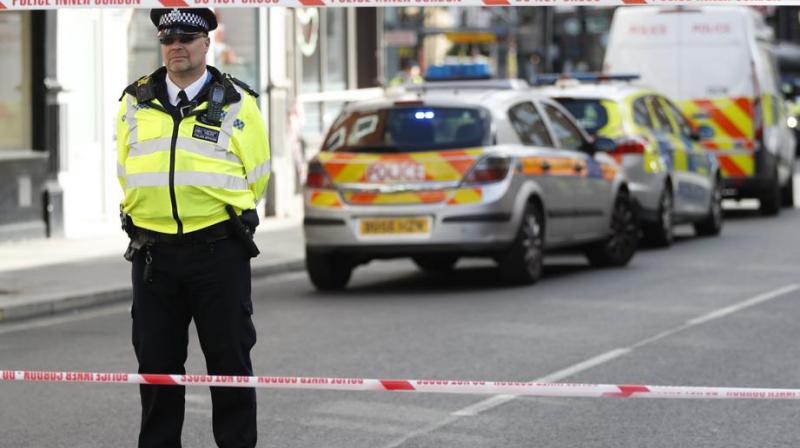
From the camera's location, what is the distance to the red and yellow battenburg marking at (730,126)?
74.6 ft

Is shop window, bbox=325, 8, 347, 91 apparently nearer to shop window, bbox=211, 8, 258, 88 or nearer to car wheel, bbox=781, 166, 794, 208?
shop window, bbox=211, 8, 258, 88

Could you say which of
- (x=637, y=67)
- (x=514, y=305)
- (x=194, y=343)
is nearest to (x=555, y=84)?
(x=637, y=67)

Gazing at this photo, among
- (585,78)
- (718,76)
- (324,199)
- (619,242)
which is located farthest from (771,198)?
(324,199)

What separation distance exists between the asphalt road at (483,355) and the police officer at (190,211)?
144cm

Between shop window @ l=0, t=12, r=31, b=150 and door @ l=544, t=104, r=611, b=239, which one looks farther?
shop window @ l=0, t=12, r=31, b=150

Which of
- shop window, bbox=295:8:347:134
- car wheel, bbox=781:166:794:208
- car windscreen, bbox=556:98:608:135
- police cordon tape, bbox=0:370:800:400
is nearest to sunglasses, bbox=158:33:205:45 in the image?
police cordon tape, bbox=0:370:800:400

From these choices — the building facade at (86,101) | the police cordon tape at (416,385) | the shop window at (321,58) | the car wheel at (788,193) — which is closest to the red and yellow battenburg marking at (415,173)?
the building facade at (86,101)

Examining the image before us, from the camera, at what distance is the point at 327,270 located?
14438 millimetres

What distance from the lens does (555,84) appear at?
19047mm

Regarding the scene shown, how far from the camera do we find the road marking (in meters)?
8.09

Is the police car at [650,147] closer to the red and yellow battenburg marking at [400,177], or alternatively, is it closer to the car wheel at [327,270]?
the car wheel at [327,270]

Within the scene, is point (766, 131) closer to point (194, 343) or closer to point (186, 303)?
point (194, 343)

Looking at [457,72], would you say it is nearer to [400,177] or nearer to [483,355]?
[400,177]

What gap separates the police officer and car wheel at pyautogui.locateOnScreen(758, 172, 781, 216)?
17.7 m
